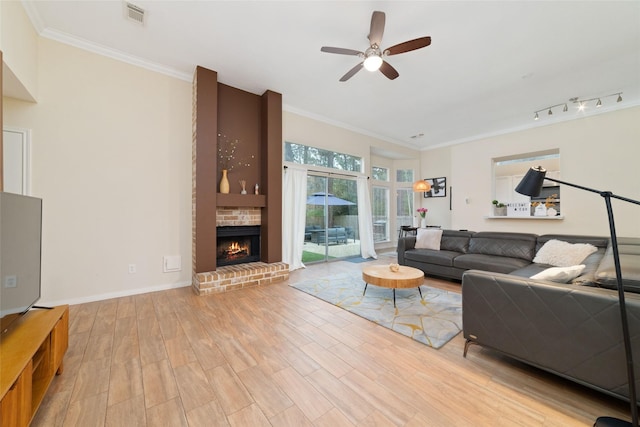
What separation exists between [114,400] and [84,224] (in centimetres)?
251

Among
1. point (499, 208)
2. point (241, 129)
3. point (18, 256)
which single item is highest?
point (241, 129)

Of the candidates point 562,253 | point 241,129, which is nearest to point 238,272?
point 241,129

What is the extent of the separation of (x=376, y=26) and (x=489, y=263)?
3.44 m

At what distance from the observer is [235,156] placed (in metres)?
4.14

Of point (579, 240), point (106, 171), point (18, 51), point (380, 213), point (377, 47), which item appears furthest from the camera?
point (380, 213)

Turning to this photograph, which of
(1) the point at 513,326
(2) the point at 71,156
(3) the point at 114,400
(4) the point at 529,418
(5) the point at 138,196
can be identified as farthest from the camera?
(5) the point at 138,196

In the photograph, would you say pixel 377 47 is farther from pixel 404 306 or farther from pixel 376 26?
pixel 404 306

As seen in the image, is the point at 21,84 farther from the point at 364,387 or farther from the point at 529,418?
the point at 529,418

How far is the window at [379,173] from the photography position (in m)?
7.13

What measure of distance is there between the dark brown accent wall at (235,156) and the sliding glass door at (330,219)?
1.19 meters

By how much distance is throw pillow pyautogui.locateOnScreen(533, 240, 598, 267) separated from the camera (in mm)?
3067

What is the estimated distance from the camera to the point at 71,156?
2.93 metres

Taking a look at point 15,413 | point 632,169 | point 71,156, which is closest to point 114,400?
point 15,413

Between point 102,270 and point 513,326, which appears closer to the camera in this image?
point 513,326
